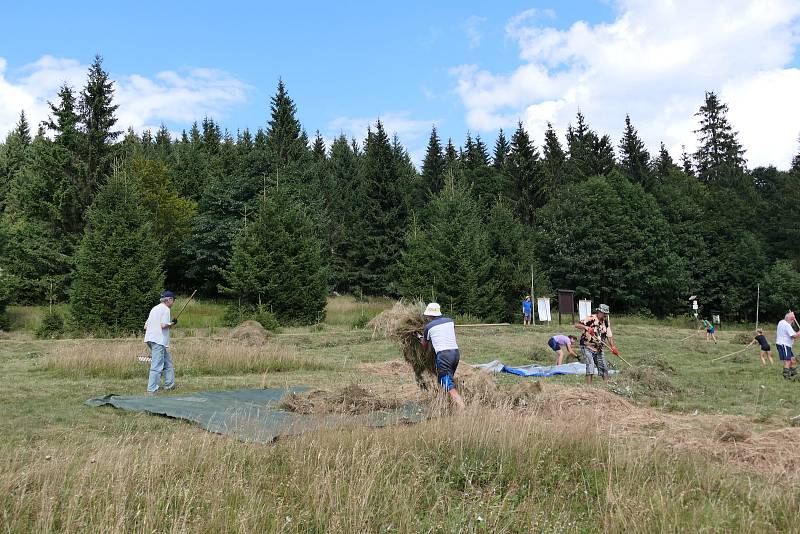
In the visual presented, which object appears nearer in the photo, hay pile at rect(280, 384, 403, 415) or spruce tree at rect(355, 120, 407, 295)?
hay pile at rect(280, 384, 403, 415)

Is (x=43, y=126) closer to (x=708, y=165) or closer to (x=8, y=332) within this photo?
(x=8, y=332)

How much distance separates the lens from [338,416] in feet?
26.5

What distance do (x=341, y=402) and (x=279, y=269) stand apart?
2212 centimetres

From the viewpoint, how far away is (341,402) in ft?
29.1

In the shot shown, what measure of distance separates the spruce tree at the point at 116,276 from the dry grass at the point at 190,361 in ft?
37.1

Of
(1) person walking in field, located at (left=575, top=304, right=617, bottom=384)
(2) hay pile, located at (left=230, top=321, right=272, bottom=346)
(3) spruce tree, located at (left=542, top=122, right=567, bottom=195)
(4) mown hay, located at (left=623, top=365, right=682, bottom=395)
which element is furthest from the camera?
(3) spruce tree, located at (left=542, top=122, right=567, bottom=195)

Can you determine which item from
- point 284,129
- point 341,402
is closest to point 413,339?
point 341,402

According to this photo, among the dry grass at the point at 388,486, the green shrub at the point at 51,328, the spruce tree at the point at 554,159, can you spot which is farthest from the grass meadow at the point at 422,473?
the spruce tree at the point at 554,159

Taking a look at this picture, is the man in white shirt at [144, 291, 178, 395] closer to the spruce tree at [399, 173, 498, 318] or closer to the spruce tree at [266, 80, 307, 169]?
the spruce tree at [399, 173, 498, 318]

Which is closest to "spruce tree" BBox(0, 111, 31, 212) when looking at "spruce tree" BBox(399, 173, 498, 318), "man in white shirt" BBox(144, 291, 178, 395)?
"spruce tree" BBox(399, 173, 498, 318)

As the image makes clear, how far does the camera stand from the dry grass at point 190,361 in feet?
43.4

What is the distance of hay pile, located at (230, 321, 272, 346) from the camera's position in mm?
20469

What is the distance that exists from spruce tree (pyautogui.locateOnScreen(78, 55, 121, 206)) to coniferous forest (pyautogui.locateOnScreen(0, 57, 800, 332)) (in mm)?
114

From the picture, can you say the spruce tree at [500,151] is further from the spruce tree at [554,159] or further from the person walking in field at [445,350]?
the person walking in field at [445,350]
